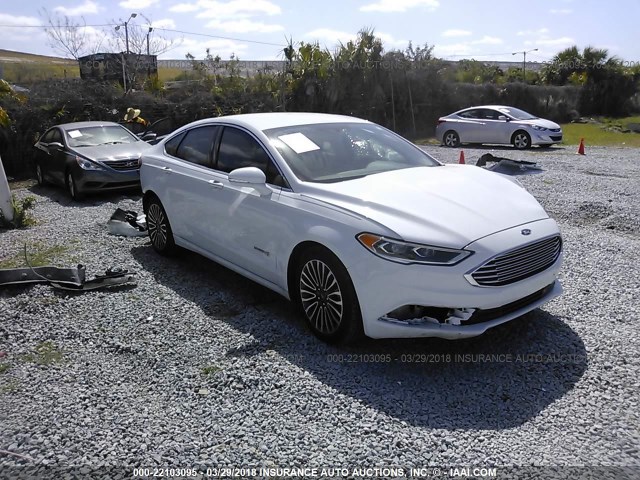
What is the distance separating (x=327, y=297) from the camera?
13.5 ft

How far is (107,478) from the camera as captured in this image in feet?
9.62

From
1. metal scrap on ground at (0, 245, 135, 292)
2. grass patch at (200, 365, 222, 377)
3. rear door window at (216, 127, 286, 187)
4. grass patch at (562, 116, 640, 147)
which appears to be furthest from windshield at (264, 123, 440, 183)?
grass patch at (562, 116, 640, 147)

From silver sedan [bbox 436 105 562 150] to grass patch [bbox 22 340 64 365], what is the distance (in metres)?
16.3

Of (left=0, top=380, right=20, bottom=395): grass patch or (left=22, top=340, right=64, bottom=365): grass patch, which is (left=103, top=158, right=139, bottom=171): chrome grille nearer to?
(left=22, top=340, right=64, bottom=365): grass patch

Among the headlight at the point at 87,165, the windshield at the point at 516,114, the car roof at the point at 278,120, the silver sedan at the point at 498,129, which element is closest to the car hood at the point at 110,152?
the headlight at the point at 87,165

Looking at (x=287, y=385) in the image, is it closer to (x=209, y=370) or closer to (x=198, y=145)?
(x=209, y=370)

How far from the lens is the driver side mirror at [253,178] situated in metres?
4.57

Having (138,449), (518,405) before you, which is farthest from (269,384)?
(518,405)

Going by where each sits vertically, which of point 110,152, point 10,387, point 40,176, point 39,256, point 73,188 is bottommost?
point 10,387

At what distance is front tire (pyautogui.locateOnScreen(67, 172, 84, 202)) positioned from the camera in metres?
10.8

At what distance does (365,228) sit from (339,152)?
A: 1.32 m

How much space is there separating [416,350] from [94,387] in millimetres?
2291

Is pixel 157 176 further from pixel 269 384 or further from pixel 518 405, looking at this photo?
pixel 518 405

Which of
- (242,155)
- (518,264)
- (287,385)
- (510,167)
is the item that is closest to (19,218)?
(242,155)
